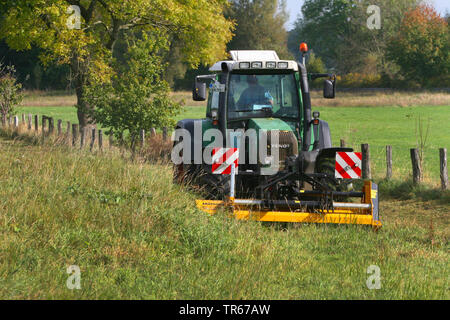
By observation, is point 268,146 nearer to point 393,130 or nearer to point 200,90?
point 200,90

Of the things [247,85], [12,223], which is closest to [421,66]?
[247,85]

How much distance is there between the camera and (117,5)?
2258 centimetres

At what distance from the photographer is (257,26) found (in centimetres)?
7244

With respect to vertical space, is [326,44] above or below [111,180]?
above

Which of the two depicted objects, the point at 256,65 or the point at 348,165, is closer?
the point at 348,165

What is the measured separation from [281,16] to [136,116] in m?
59.7

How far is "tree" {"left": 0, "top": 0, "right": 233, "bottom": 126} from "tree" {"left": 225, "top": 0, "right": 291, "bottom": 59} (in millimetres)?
44978

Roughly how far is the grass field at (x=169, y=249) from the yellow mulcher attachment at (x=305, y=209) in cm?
16

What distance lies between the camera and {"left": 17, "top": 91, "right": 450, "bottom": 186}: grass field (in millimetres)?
22459

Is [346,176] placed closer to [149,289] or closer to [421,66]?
[149,289]

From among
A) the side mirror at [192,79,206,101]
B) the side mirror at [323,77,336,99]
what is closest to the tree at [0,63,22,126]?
the side mirror at [192,79,206,101]

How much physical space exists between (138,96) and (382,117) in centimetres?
2707

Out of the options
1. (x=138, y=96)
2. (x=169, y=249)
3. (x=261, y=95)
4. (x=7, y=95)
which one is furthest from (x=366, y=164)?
(x=7, y=95)

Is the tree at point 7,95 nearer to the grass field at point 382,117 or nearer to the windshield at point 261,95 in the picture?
the grass field at point 382,117
